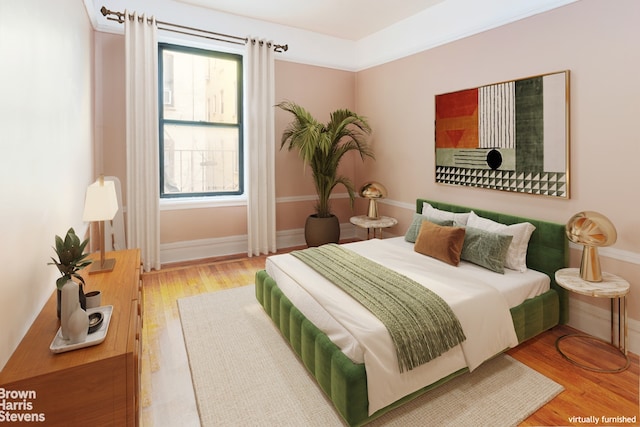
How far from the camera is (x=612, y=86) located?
2.51 m

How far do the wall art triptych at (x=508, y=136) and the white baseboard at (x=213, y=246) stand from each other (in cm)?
227

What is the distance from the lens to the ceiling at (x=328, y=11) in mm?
3979

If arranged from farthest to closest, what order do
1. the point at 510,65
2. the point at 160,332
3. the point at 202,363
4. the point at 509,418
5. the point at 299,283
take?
the point at 510,65 < the point at 160,332 < the point at 299,283 < the point at 202,363 < the point at 509,418

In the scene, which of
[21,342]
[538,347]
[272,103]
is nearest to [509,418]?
[538,347]

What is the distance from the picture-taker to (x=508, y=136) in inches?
126

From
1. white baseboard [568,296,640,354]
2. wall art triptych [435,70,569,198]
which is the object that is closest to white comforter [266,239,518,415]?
white baseboard [568,296,640,354]

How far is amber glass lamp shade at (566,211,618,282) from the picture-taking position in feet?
7.59

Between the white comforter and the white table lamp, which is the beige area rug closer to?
the white comforter

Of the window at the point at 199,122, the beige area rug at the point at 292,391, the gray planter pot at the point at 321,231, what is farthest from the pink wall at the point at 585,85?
the window at the point at 199,122

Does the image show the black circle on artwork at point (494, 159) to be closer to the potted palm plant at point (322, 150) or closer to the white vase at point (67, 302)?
the potted palm plant at point (322, 150)

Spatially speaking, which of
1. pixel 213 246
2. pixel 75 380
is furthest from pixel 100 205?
pixel 213 246

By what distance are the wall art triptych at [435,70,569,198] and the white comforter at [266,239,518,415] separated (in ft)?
3.68

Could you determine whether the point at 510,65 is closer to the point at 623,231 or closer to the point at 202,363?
the point at 623,231

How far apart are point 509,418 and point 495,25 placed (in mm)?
3252
